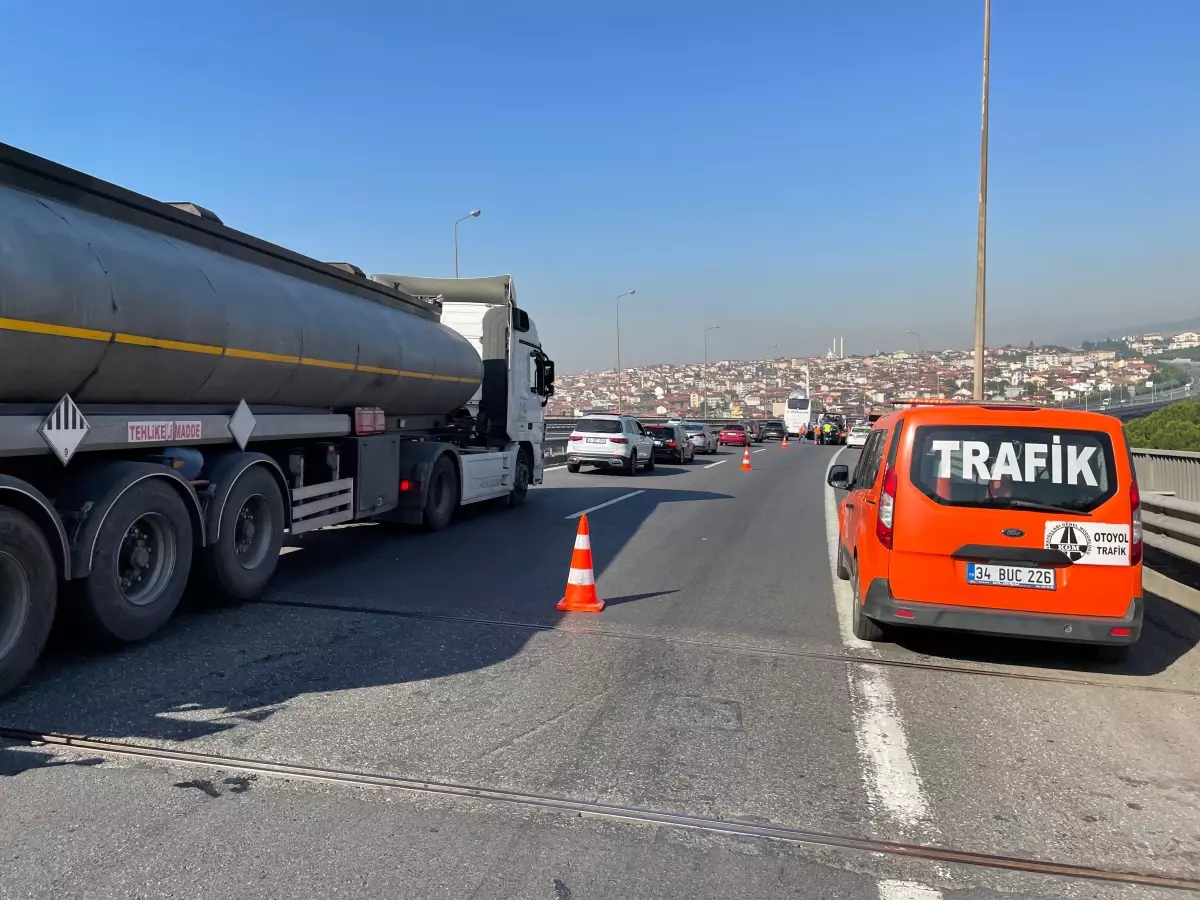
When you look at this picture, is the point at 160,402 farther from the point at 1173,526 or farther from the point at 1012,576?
the point at 1173,526

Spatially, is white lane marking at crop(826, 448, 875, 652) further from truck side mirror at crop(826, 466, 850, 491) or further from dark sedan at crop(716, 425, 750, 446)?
dark sedan at crop(716, 425, 750, 446)

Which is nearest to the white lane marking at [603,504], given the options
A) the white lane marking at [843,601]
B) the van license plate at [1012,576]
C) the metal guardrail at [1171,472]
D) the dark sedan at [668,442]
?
the white lane marking at [843,601]

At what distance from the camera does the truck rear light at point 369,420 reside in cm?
1011

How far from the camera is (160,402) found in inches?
264

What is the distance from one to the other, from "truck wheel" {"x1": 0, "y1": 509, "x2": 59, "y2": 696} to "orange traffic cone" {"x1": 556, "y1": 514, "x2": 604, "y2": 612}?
149 inches

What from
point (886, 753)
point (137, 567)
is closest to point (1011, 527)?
point (886, 753)

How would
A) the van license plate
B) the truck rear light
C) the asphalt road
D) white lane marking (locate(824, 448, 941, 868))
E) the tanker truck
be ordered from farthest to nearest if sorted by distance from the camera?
the truck rear light → the van license plate → the tanker truck → white lane marking (locate(824, 448, 941, 868)) → the asphalt road

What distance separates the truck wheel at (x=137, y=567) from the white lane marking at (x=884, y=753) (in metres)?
4.67

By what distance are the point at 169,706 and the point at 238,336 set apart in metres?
3.23

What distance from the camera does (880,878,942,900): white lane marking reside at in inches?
127

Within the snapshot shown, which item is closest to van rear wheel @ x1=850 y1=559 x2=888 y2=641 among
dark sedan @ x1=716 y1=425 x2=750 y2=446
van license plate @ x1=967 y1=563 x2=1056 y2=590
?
van license plate @ x1=967 y1=563 x2=1056 y2=590

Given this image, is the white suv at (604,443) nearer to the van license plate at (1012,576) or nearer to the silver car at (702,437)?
the silver car at (702,437)

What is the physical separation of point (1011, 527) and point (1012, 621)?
612mm

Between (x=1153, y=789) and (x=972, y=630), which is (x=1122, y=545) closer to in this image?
(x=972, y=630)
